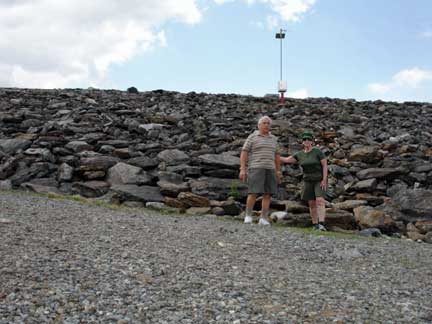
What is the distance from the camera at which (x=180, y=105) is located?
23906mm

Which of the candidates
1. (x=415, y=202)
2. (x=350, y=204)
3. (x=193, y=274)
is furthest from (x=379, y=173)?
(x=193, y=274)

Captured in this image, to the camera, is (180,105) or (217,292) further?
(180,105)

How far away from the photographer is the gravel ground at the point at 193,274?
493 cm

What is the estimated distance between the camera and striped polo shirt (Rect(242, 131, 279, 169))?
10906 mm

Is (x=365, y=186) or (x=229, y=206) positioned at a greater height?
(x=365, y=186)

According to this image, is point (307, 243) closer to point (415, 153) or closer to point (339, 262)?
point (339, 262)

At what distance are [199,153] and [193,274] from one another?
A: 10.4m

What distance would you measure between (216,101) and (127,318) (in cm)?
2149

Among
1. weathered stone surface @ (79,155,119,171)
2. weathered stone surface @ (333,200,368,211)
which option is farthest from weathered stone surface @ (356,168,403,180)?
weathered stone surface @ (79,155,119,171)

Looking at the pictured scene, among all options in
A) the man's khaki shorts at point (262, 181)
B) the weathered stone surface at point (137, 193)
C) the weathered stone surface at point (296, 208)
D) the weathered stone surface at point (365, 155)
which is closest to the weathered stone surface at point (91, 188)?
the weathered stone surface at point (137, 193)

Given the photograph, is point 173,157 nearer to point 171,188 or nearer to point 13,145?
point 171,188

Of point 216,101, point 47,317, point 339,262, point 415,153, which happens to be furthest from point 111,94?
point 47,317

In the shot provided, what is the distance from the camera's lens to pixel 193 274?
6.20 metres

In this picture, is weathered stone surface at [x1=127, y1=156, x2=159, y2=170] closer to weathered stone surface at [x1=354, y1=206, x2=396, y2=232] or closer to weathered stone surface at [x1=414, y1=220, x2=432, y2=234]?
weathered stone surface at [x1=354, y1=206, x2=396, y2=232]
